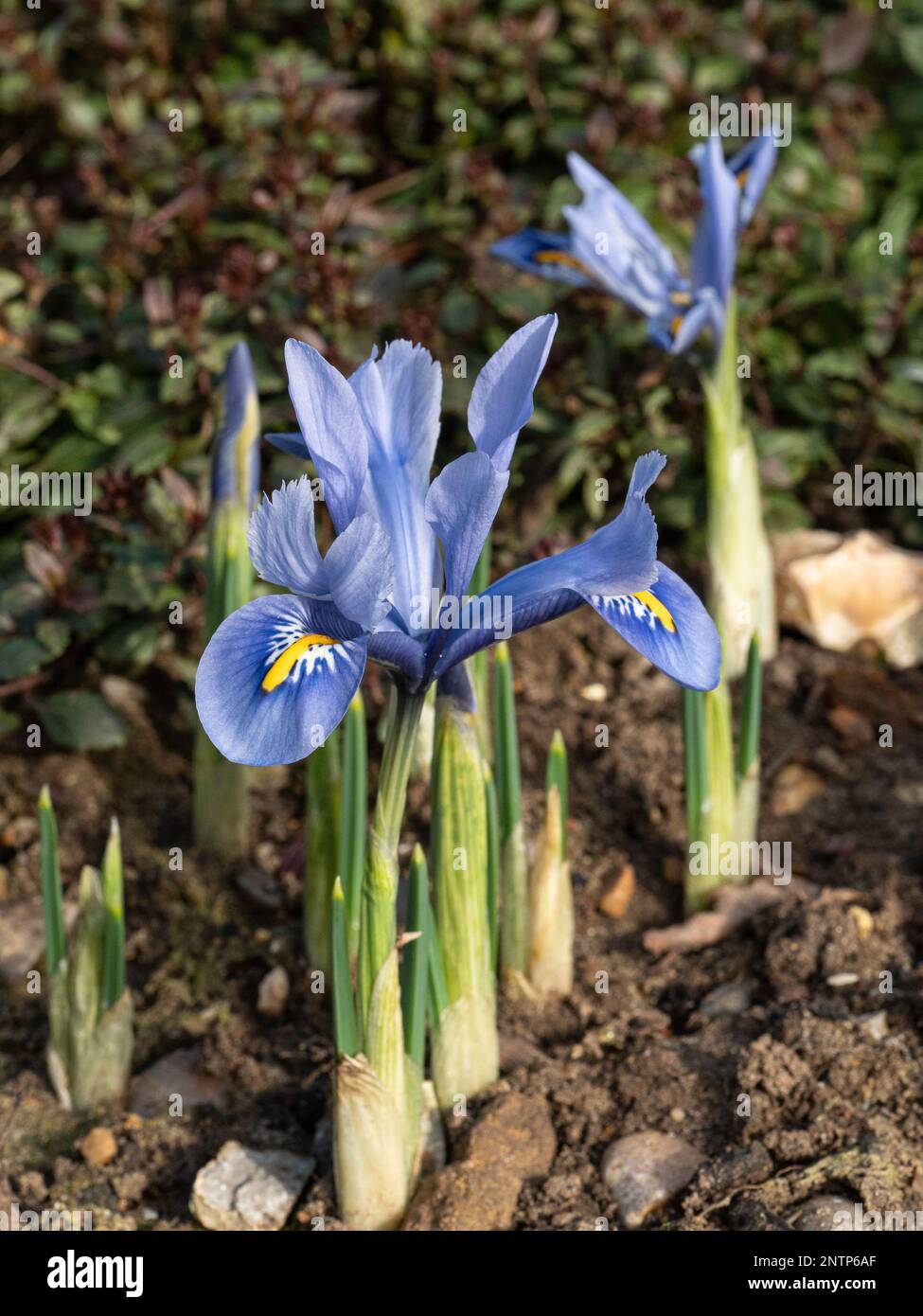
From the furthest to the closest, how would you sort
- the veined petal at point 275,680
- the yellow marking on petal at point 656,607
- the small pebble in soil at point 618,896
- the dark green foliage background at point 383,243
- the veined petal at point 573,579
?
the dark green foliage background at point 383,243 → the small pebble in soil at point 618,896 → the yellow marking on petal at point 656,607 → the veined petal at point 573,579 → the veined petal at point 275,680

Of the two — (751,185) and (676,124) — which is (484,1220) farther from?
(676,124)

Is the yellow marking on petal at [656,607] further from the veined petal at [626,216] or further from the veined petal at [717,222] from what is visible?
the veined petal at [626,216]

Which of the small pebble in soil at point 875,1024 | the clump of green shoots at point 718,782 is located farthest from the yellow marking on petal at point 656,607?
the small pebble in soil at point 875,1024

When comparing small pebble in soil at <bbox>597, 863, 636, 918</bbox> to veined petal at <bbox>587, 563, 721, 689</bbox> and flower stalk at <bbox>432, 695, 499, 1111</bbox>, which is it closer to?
flower stalk at <bbox>432, 695, 499, 1111</bbox>

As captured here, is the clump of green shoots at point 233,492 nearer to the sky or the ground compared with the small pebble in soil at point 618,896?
nearer to the sky

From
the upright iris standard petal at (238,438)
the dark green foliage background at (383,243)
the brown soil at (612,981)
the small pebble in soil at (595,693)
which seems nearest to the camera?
the brown soil at (612,981)

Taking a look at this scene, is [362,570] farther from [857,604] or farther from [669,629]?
[857,604]

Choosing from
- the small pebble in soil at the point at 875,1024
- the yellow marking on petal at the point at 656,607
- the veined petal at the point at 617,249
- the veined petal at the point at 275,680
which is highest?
the veined petal at the point at 617,249

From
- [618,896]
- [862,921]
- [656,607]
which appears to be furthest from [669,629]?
[618,896]
